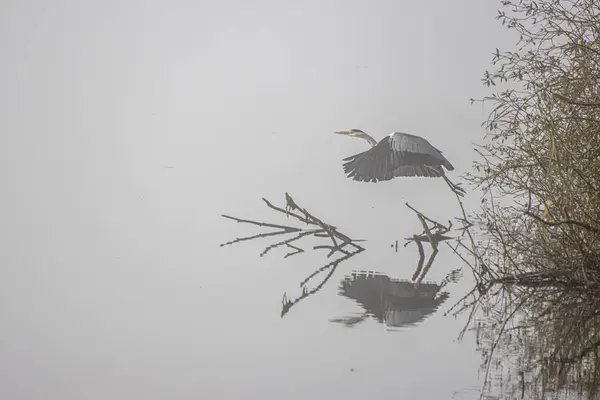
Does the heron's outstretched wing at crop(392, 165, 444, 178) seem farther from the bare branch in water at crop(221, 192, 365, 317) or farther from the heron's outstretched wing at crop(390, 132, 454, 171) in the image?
the bare branch in water at crop(221, 192, 365, 317)

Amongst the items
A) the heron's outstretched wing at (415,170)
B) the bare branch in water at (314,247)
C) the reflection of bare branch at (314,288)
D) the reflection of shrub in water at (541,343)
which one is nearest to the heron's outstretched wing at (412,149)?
the heron's outstretched wing at (415,170)

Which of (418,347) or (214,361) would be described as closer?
(214,361)

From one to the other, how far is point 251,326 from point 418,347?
82cm

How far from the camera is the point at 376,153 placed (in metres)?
9.15

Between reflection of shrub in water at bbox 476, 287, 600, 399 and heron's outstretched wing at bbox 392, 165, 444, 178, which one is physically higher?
heron's outstretched wing at bbox 392, 165, 444, 178

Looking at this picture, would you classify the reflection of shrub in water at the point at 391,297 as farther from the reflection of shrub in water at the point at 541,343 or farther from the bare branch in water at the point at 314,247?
the reflection of shrub in water at the point at 541,343

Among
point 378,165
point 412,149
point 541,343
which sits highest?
point 412,149

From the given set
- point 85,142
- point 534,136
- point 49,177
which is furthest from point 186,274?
point 85,142

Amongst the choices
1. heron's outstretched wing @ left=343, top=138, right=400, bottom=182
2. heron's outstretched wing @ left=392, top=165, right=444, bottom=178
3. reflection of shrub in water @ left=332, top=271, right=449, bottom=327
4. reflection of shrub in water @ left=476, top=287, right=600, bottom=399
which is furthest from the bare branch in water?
reflection of shrub in water @ left=476, top=287, right=600, bottom=399

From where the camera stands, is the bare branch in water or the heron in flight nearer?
the bare branch in water

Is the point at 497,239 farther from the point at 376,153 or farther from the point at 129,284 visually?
the point at 376,153

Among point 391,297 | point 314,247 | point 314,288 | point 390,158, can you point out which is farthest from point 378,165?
point 391,297

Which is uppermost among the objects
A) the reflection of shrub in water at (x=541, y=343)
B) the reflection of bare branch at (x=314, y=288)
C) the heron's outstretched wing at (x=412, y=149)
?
the heron's outstretched wing at (x=412, y=149)

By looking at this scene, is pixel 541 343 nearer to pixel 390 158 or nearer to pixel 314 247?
pixel 314 247
